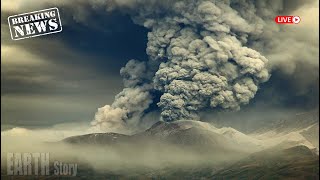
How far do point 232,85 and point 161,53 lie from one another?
24233 mm

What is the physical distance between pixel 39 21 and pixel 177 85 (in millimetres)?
63377

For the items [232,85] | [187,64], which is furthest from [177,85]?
[232,85]

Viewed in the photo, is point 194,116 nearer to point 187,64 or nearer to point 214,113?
point 214,113

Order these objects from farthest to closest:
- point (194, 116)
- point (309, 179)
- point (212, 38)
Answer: point (309, 179) < point (194, 116) < point (212, 38)

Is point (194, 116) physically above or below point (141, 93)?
below

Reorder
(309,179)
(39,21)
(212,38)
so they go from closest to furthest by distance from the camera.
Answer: (39,21) → (212,38) → (309,179)

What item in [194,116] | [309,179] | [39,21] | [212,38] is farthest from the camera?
[309,179]

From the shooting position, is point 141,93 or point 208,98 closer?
point 208,98

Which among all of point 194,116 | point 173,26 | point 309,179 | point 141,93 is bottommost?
point 309,179

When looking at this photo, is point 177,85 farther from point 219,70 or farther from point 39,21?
point 39,21

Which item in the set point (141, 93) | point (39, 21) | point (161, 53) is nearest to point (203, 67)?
point (161, 53)

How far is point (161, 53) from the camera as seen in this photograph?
151 meters

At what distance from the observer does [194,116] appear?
522 ft

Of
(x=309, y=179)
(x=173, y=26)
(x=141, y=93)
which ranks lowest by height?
(x=309, y=179)
